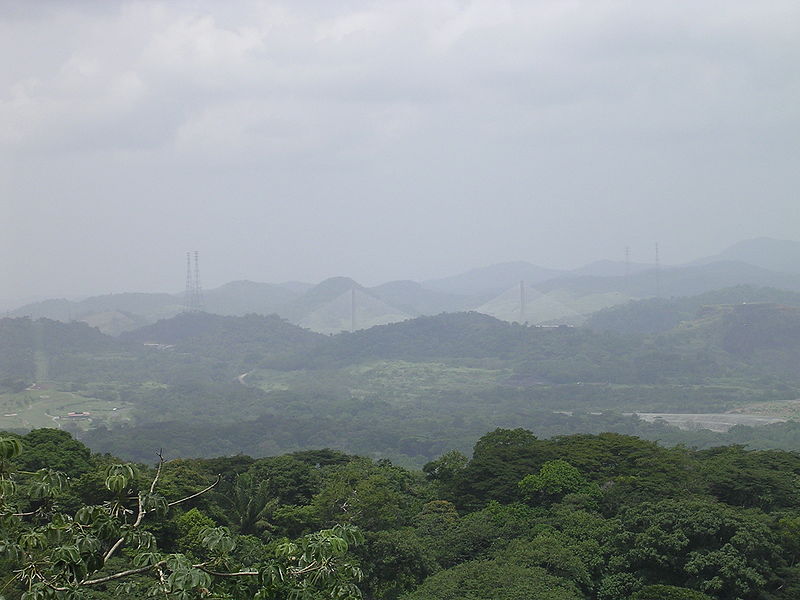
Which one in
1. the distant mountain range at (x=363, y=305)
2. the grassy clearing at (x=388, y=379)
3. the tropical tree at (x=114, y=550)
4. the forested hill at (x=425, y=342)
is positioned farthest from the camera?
the distant mountain range at (x=363, y=305)

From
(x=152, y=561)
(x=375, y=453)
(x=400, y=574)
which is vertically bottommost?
(x=375, y=453)

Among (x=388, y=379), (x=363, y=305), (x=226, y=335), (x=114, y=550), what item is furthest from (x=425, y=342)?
(x=114, y=550)

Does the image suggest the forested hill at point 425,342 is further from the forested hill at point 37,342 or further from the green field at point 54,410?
the green field at point 54,410

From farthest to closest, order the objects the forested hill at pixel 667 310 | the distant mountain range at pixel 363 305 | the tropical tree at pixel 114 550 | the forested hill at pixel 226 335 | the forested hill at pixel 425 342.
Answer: the distant mountain range at pixel 363 305 < the forested hill at pixel 667 310 < the forested hill at pixel 226 335 < the forested hill at pixel 425 342 < the tropical tree at pixel 114 550

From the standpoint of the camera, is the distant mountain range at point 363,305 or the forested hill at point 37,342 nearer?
the forested hill at point 37,342

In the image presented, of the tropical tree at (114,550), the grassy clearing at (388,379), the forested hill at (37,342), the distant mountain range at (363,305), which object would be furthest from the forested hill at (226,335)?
the tropical tree at (114,550)

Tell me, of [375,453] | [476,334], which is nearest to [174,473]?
[375,453]

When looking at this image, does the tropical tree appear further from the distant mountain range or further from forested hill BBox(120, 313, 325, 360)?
the distant mountain range

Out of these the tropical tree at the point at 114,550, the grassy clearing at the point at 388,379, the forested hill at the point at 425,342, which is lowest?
the grassy clearing at the point at 388,379

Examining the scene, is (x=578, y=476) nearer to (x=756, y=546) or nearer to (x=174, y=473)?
(x=756, y=546)
